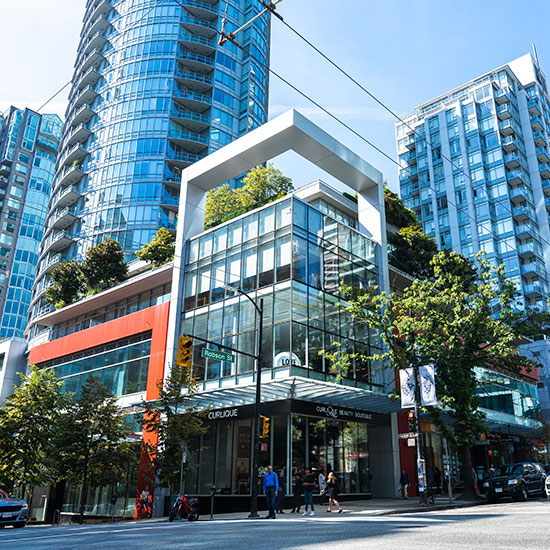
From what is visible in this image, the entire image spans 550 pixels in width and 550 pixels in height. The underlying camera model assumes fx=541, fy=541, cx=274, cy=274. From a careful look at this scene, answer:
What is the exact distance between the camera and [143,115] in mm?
71750

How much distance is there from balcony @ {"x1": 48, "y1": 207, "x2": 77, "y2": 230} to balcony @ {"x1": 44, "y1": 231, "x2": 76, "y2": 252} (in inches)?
51.1

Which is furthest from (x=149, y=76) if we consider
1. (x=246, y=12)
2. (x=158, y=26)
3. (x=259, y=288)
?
(x=259, y=288)

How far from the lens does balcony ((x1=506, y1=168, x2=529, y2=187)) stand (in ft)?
260

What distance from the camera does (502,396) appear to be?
43.1m

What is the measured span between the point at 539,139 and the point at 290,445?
252 ft

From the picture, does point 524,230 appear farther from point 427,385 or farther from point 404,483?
point 427,385

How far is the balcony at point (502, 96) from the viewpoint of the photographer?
274ft

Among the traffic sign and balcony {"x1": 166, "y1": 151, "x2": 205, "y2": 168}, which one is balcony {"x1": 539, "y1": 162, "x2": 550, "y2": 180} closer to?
balcony {"x1": 166, "y1": 151, "x2": 205, "y2": 168}

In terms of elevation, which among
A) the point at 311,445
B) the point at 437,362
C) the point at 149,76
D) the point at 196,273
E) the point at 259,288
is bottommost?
the point at 311,445

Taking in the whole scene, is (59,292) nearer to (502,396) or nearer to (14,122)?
(502,396)

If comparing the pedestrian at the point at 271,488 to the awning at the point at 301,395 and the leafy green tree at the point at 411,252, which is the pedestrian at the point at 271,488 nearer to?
the awning at the point at 301,395

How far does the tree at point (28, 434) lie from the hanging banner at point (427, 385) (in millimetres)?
18248

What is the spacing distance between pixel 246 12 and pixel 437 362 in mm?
71736

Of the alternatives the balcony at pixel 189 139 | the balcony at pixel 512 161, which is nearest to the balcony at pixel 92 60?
the balcony at pixel 189 139
